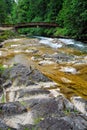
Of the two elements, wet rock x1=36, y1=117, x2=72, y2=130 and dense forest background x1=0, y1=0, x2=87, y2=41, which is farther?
dense forest background x1=0, y1=0, x2=87, y2=41

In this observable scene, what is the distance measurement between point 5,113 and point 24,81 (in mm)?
2866

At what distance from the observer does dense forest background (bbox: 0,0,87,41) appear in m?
30.9

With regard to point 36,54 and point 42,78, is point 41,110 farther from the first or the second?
point 36,54

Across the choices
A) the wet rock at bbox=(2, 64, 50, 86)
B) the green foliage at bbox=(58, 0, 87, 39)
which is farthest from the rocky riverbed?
the green foliage at bbox=(58, 0, 87, 39)

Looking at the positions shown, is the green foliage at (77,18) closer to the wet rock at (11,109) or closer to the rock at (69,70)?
the rock at (69,70)

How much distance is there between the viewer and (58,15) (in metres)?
43.8

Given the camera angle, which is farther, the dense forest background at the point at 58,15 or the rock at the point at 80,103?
the dense forest background at the point at 58,15

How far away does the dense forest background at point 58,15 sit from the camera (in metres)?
30.9

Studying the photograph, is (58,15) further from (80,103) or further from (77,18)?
(80,103)

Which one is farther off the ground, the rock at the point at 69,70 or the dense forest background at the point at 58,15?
the rock at the point at 69,70

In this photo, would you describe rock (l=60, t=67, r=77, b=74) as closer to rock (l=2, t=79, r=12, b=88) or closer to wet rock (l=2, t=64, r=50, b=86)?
wet rock (l=2, t=64, r=50, b=86)

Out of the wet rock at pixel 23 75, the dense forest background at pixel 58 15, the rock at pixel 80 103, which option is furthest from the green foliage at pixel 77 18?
the rock at pixel 80 103

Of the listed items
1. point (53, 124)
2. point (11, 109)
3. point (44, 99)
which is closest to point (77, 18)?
point (44, 99)

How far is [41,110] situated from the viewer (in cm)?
871
